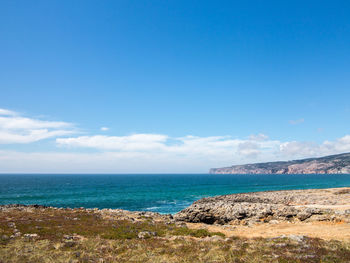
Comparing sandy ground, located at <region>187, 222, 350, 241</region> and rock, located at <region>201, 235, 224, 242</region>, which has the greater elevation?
rock, located at <region>201, 235, 224, 242</region>

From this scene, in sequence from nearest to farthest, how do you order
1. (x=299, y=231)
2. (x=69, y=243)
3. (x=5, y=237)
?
(x=69, y=243)
(x=5, y=237)
(x=299, y=231)

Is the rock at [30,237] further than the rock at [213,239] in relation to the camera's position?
Yes

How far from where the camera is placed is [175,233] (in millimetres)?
25047

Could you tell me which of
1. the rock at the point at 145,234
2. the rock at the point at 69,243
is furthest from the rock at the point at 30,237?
the rock at the point at 145,234

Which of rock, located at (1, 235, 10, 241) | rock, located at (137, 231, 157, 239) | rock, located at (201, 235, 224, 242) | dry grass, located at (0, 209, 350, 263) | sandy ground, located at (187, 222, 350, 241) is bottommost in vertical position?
sandy ground, located at (187, 222, 350, 241)


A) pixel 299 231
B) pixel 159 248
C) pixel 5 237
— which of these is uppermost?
pixel 5 237

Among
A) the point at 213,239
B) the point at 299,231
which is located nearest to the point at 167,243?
the point at 213,239

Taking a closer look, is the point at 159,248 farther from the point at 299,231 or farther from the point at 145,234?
the point at 299,231

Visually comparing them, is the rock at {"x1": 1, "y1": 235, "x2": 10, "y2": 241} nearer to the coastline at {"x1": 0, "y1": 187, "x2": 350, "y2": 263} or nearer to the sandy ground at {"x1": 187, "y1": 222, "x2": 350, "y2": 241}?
the coastline at {"x1": 0, "y1": 187, "x2": 350, "y2": 263}

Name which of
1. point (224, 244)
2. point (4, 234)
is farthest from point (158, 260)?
point (4, 234)

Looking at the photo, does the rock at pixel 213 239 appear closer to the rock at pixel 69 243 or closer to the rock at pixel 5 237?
the rock at pixel 69 243

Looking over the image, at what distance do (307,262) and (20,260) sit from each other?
20778mm

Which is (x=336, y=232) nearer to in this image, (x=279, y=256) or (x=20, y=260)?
(x=279, y=256)

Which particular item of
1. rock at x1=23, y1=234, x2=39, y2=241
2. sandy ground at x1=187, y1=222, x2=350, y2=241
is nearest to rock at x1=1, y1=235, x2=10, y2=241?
rock at x1=23, y1=234, x2=39, y2=241
